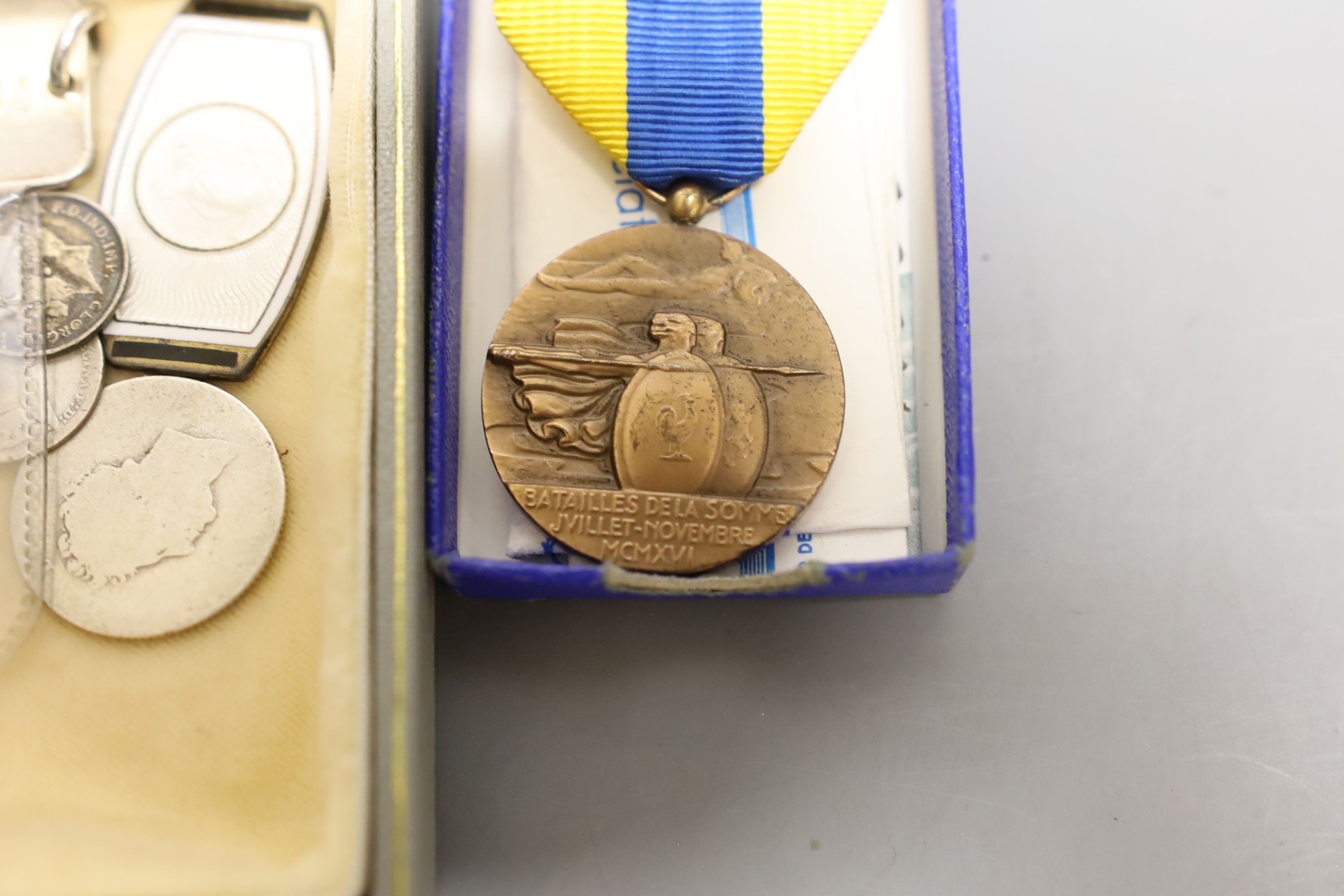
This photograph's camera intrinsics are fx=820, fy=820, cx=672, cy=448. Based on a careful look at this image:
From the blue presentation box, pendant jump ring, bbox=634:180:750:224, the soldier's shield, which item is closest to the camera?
Result: the blue presentation box

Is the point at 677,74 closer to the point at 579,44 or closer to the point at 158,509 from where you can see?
the point at 579,44

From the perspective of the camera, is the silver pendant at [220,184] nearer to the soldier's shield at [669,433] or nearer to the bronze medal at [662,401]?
the bronze medal at [662,401]

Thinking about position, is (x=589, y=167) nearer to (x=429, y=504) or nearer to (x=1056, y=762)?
(x=429, y=504)

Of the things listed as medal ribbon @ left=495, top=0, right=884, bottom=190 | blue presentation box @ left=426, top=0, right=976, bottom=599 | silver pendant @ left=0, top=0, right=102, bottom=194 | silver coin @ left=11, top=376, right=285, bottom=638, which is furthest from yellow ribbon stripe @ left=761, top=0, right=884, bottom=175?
silver pendant @ left=0, top=0, right=102, bottom=194

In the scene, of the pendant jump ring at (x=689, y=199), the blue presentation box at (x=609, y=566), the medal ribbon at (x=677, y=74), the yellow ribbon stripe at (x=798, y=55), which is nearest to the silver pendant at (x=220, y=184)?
the blue presentation box at (x=609, y=566)

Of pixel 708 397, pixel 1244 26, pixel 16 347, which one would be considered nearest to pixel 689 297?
pixel 708 397

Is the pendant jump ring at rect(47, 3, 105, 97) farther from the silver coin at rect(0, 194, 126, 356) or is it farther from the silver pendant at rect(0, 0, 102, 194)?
the silver coin at rect(0, 194, 126, 356)

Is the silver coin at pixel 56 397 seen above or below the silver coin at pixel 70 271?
below
